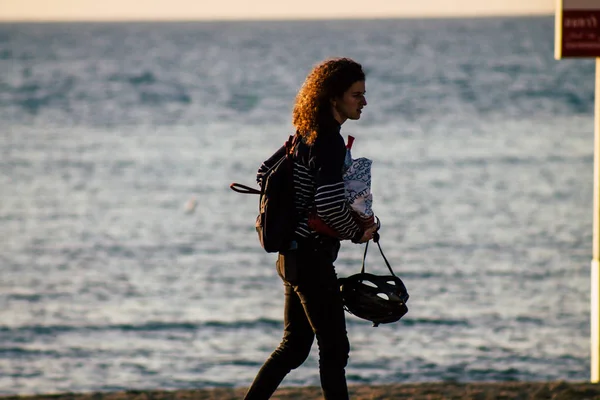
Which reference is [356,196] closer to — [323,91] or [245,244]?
[323,91]

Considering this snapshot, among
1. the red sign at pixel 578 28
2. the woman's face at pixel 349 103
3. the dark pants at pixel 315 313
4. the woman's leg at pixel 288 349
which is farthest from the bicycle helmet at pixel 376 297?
the red sign at pixel 578 28

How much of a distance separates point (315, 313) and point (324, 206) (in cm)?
54

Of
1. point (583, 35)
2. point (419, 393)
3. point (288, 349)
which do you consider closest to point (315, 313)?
point (288, 349)

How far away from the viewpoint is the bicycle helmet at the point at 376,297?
212 inches

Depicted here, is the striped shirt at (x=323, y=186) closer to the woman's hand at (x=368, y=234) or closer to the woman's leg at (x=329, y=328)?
the woman's hand at (x=368, y=234)

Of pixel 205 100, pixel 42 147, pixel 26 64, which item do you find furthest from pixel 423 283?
pixel 26 64

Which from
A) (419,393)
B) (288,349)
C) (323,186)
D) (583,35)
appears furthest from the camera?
(583,35)

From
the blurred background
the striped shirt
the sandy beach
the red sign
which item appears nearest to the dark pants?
the striped shirt

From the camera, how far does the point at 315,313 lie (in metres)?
5.30

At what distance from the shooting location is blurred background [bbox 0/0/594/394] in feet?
38.3

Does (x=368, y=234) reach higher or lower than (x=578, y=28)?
lower

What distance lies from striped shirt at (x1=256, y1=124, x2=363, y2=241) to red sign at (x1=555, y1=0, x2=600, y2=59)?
2.97 metres

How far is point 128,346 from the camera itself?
12117mm

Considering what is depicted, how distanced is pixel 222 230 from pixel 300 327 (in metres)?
14.0
